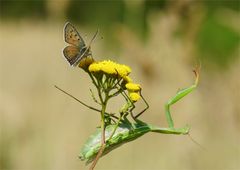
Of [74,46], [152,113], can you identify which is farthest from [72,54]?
[152,113]

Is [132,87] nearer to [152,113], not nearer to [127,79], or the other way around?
[127,79]

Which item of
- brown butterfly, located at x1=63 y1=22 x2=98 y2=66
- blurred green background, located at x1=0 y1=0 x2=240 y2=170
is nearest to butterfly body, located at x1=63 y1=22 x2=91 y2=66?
brown butterfly, located at x1=63 y1=22 x2=98 y2=66

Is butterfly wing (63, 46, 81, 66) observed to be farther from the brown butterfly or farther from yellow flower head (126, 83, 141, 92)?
yellow flower head (126, 83, 141, 92)

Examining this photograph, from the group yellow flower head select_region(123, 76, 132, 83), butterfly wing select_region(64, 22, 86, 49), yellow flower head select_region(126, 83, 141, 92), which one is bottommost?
yellow flower head select_region(126, 83, 141, 92)

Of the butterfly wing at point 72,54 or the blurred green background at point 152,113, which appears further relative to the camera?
the blurred green background at point 152,113

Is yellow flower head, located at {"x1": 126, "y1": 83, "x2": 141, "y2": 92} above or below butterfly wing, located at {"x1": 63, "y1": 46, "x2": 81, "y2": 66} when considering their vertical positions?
below

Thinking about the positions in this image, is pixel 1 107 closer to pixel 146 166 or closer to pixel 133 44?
pixel 133 44

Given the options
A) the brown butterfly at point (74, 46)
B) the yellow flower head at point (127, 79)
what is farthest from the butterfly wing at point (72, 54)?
the yellow flower head at point (127, 79)

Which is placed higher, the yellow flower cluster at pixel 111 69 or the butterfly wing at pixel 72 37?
the butterfly wing at pixel 72 37

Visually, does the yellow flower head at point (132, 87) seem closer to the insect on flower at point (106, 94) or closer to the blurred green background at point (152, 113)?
the insect on flower at point (106, 94)
